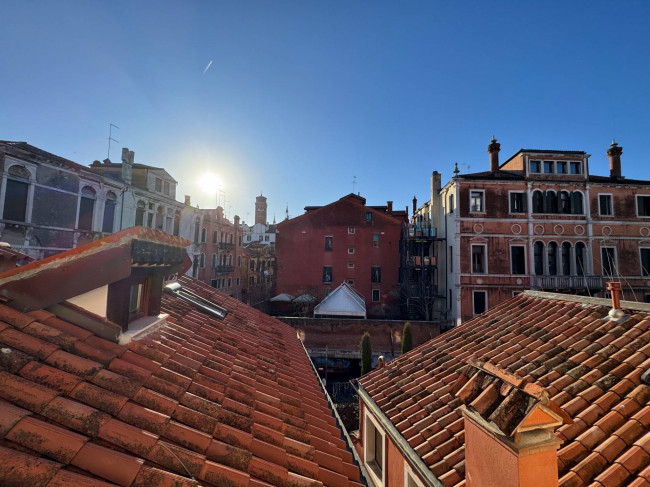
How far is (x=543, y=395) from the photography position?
2.01m

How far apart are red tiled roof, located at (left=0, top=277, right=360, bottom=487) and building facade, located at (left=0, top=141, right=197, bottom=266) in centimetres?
1508

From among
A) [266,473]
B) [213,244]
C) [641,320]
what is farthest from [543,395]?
[213,244]

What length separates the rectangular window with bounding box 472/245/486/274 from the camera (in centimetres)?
2130

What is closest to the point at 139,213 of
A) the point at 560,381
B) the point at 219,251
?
the point at 219,251

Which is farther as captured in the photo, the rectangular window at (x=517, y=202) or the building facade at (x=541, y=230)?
the rectangular window at (x=517, y=202)

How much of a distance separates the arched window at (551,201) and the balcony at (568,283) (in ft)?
15.7

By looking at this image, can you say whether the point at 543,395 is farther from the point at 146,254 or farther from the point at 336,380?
the point at 336,380

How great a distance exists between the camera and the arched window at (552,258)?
21.5m

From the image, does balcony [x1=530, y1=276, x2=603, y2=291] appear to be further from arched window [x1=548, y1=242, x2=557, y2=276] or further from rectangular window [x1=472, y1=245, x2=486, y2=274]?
rectangular window [x1=472, y1=245, x2=486, y2=274]

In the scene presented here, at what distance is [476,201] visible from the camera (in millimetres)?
21609

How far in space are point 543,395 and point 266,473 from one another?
1.89m

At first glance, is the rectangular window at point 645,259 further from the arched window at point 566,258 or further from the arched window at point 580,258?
the arched window at point 566,258

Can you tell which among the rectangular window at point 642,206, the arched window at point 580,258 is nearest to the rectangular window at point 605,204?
the rectangular window at point 642,206

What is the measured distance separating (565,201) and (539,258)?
4.47 metres
